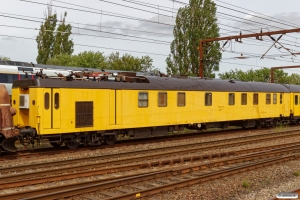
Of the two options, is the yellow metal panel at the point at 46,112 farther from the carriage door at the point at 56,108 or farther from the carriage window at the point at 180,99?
the carriage window at the point at 180,99

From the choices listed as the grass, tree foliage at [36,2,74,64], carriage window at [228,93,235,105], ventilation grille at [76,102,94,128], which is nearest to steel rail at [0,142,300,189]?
the grass

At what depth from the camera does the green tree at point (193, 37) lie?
43375mm

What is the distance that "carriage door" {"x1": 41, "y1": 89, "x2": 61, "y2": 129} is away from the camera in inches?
594

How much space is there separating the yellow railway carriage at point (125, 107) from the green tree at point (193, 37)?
18.0 m

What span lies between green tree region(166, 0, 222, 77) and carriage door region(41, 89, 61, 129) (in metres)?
29.0

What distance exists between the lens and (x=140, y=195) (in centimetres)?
930

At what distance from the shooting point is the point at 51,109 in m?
15.2

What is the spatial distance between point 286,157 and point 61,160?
8064 millimetres

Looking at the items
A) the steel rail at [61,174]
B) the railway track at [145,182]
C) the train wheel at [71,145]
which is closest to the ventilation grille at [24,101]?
the train wheel at [71,145]

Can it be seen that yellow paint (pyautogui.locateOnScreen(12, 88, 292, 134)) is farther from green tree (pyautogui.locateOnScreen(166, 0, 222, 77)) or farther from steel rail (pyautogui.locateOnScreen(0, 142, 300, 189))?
green tree (pyautogui.locateOnScreen(166, 0, 222, 77))

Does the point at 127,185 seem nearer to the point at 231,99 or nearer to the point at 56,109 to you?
the point at 56,109

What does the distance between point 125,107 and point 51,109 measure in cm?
379

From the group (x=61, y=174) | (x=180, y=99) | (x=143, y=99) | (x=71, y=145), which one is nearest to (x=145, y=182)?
(x=61, y=174)

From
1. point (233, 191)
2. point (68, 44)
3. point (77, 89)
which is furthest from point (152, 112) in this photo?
point (68, 44)
